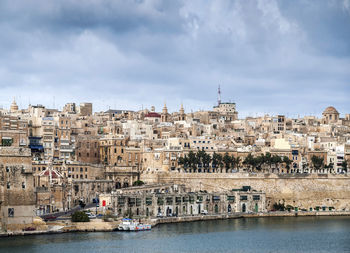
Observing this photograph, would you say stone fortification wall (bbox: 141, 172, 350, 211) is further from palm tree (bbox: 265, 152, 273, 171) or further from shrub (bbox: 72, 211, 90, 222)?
shrub (bbox: 72, 211, 90, 222)

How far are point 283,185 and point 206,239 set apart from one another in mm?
26767

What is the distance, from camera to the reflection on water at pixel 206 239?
56.0m

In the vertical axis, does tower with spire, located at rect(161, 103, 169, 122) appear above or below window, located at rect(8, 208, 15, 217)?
above

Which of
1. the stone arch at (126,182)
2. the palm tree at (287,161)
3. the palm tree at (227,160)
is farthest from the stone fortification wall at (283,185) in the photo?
the palm tree at (287,161)

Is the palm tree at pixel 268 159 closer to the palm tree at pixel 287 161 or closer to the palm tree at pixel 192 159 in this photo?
the palm tree at pixel 287 161

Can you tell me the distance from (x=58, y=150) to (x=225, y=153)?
19346mm

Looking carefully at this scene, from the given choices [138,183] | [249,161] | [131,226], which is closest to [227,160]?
[249,161]

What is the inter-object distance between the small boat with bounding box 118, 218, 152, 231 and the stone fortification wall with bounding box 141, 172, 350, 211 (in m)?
20.2

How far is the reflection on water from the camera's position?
5603cm

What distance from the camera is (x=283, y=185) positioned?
8625cm

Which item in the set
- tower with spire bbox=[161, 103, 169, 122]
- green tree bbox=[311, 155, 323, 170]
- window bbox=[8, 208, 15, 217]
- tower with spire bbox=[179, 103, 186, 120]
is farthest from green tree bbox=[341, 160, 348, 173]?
window bbox=[8, 208, 15, 217]

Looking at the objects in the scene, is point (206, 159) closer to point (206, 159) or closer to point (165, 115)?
point (206, 159)

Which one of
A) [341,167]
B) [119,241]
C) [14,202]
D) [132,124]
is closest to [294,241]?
[119,241]

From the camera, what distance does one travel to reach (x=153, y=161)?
90.0m
